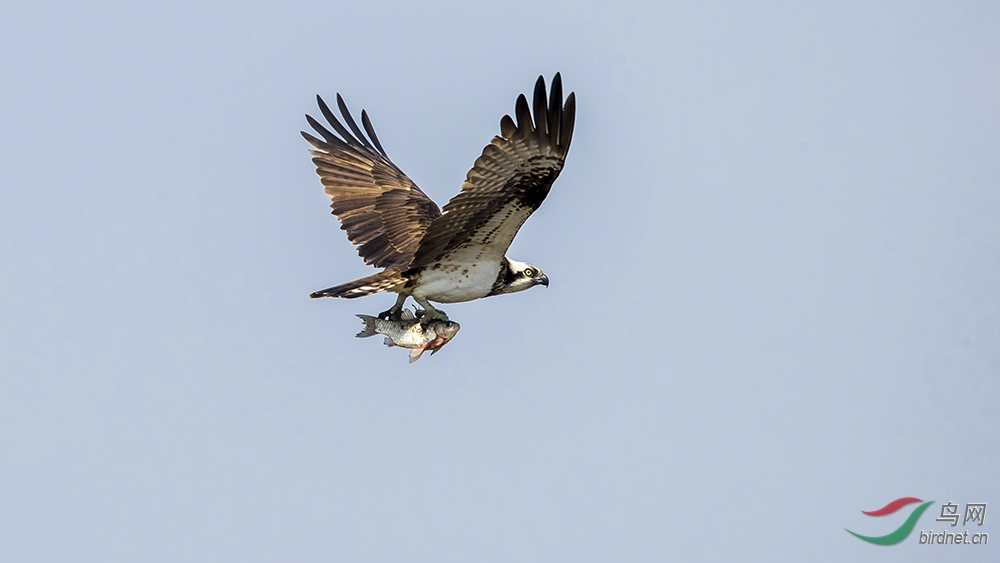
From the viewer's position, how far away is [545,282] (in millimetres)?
13891

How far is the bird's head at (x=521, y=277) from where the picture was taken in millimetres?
13633

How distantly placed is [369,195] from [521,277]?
2166mm

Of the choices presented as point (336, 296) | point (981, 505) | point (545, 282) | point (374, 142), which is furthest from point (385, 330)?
point (981, 505)

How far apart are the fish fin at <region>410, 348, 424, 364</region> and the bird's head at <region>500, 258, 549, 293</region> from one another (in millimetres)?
1324

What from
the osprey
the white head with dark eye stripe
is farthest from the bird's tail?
the white head with dark eye stripe

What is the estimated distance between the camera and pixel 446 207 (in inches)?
475

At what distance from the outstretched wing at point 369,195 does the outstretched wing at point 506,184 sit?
0.77 m

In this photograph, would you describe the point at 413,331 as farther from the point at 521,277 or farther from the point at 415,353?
the point at 521,277

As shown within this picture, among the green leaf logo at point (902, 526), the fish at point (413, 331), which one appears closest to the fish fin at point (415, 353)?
the fish at point (413, 331)

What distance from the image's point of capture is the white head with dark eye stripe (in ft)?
44.5

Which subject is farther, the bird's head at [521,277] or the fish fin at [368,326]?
the bird's head at [521,277]

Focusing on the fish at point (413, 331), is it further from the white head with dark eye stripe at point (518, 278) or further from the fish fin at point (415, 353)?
the white head with dark eye stripe at point (518, 278)

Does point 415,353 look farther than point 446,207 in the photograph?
Yes

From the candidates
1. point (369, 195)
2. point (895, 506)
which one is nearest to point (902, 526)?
point (895, 506)
